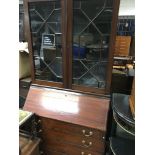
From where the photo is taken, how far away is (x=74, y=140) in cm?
156

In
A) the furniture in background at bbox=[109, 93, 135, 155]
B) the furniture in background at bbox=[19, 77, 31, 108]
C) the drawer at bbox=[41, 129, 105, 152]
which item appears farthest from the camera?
the furniture in background at bbox=[19, 77, 31, 108]

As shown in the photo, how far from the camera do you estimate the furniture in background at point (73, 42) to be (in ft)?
4.64

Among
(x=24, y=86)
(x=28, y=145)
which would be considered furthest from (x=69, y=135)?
(x=24, y=86)

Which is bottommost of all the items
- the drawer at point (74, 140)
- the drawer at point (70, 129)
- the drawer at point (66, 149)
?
the drawer at point (66, 149)

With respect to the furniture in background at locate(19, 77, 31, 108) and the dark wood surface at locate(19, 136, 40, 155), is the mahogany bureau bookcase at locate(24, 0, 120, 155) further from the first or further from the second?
the furniture in background at locate(19, 77, 31, 108)

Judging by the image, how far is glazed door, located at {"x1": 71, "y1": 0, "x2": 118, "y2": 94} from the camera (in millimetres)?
1384

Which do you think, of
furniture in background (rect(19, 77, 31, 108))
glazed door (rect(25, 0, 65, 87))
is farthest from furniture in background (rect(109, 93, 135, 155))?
furniture in background (rect(19, 77, 31, 108))

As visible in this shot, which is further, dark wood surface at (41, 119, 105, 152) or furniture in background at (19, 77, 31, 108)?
furniture in background at (19, 77, 31, 108)

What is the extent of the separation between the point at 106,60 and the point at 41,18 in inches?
30.6

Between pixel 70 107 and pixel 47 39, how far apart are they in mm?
737

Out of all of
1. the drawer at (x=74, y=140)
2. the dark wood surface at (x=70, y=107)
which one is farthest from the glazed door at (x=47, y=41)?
the drawer at (x=74, y=140)

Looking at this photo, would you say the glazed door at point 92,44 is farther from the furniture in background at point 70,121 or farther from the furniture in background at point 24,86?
the furniture in background at point 24,86

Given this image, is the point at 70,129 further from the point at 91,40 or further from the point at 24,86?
the point at 24,86
